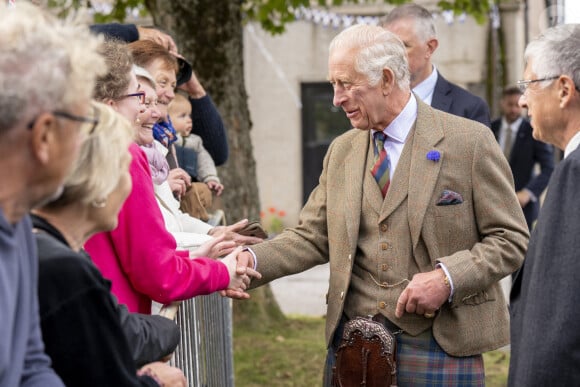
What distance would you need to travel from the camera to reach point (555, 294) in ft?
9.76

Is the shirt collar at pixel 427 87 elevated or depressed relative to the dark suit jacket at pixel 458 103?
elevated

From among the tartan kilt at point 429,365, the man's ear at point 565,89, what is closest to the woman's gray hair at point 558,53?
the man's ear at point 565,89

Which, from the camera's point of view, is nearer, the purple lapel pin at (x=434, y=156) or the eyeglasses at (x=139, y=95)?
the eyeglasses at (x=139, y=95)

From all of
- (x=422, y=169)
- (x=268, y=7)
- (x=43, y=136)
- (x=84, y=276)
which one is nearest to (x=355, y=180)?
(x=422, y=169)

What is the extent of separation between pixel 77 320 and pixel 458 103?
3.69 meters

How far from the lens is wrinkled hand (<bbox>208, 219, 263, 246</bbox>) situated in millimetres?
4257

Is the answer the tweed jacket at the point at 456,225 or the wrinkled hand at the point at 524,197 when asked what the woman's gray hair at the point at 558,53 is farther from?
the wrinkled hand at the point at 524,197

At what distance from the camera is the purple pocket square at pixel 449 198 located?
13.3 ft

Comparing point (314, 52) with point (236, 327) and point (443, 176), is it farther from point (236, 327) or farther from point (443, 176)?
point (443, 176)

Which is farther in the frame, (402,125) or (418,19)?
(418,19)

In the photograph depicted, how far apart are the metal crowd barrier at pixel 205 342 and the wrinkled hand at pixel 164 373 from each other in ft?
1.96

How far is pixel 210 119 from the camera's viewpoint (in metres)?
5.80

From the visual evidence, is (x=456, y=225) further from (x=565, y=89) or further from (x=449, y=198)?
(x=565, y=89)

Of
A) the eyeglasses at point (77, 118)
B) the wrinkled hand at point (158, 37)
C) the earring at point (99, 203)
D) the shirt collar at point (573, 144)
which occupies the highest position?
the wrinkled hand at point (158, 37)
